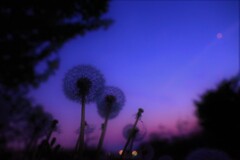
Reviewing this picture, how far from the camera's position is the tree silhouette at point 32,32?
11164 mm

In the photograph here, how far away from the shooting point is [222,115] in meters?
38.9

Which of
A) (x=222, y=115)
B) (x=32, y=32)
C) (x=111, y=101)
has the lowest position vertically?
(x=111, y=101)

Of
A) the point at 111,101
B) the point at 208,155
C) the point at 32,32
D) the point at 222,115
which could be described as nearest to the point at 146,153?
the point at 111,101

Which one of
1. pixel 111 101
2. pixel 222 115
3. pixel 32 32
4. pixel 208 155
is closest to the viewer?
pixel 208 155

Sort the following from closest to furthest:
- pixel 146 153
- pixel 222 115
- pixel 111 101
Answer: pixel 146 153 < pixel 111 101 < pixel 222 115

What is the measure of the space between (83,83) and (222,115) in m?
40.7

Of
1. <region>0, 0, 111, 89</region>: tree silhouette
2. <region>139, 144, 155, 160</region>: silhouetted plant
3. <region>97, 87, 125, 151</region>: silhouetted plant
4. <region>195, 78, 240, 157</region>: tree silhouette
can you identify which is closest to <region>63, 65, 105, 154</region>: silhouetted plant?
<region>97, 87, 125, 151</region>: silhouetted plant

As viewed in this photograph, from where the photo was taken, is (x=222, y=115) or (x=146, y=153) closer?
(x=146, y=153)

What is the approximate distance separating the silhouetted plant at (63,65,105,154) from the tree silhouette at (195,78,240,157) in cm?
3814

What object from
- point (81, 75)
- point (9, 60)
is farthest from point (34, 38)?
point (81, 75)

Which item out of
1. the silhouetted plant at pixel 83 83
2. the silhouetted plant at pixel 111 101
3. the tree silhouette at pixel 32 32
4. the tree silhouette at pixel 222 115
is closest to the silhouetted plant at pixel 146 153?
the silhouetted plant at pixel 111 101

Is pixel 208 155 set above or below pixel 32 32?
below

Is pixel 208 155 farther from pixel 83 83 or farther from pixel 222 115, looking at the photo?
pixel 222 115

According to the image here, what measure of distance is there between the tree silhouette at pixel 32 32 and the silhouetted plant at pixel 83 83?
893 cm
